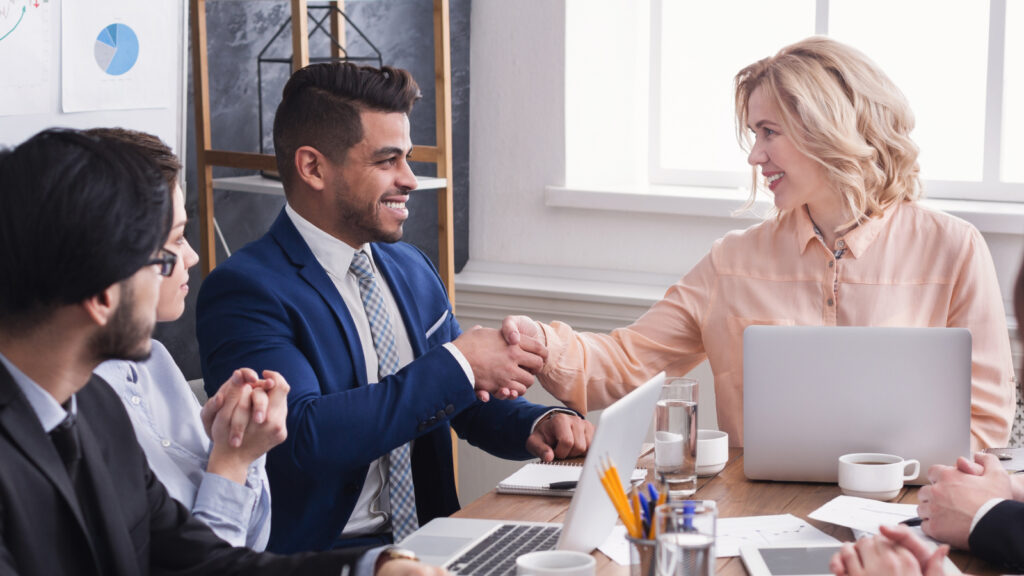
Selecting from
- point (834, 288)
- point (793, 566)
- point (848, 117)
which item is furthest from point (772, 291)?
point (793, 566)

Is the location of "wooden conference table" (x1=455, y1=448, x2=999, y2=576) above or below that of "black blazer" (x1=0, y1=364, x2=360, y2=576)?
below

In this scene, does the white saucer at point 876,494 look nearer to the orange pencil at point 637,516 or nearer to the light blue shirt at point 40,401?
the orange pencil at point 637,516

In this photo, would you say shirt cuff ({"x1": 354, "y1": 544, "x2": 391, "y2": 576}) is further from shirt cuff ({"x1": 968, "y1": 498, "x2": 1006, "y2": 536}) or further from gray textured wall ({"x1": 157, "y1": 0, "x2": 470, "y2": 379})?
gray textured wall ({"x1": 157, "y1": 0, "x2": 470, "y2": 379})

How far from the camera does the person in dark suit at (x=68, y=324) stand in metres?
1.13

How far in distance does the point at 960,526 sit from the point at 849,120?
1.01m

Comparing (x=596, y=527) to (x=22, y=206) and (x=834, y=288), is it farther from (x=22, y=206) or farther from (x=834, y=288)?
(x=834, y=288)

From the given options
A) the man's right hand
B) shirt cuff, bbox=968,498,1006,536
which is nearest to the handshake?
the man's right hand

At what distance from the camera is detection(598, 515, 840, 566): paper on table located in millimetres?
1483

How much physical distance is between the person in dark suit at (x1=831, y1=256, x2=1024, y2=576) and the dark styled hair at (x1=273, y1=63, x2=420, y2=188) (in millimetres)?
1207

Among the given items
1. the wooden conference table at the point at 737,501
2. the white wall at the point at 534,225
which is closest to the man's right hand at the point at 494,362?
the wooden conference table at the point at 737,501

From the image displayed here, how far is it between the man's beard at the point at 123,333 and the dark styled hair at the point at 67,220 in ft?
0.14

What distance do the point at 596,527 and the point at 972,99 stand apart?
2.20m

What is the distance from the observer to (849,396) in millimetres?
1744

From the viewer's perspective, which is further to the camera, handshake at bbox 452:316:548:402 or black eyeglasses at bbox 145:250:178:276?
handshake at bbox 452:316:548:402
